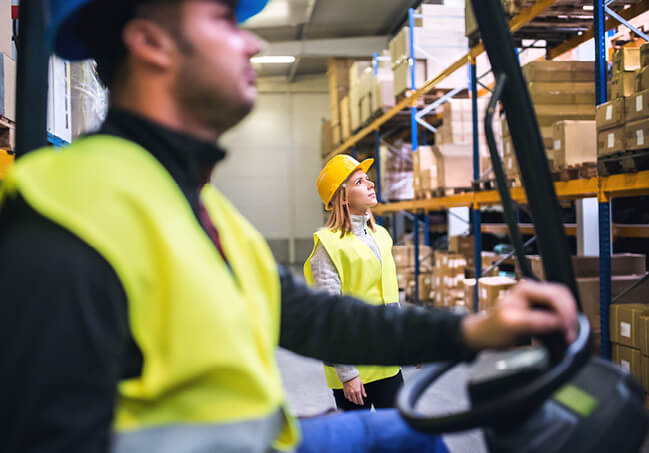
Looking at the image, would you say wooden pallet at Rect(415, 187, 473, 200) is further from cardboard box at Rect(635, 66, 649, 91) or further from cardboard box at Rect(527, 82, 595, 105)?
cardboard box at Rect(635, 66, 649, 91)

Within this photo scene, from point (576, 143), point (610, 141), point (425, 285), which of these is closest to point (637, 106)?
point (610, 141)

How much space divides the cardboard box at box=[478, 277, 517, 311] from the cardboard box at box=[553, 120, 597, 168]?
1562 mm

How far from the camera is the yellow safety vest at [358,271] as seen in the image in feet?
9.75

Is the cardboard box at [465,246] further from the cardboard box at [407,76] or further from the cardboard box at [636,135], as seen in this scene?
the cardboard box at [636,135]

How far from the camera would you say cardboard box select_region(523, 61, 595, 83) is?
5641 mm

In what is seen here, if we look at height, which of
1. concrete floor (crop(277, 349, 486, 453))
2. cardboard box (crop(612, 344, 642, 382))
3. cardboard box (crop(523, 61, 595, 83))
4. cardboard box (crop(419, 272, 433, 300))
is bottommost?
concrete floor (crop(277, 349, 486, 453))

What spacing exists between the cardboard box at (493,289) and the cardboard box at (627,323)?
172 cm

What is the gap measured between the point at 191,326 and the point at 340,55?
15123 mm

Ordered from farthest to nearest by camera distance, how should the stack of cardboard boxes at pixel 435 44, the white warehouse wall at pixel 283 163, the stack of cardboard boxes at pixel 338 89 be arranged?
1. the white warehouse wall at pixel 283 163
2. the stack of cardboard boxes at pixel 338 89
3. the stack of cardboard boxes at pixel 435 44

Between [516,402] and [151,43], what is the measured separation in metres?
0.81

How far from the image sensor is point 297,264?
64.3ft

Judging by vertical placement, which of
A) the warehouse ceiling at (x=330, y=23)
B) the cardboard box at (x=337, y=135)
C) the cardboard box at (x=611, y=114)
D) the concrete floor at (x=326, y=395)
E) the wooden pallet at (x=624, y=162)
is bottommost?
the concrete floor at (x=326, y=395)

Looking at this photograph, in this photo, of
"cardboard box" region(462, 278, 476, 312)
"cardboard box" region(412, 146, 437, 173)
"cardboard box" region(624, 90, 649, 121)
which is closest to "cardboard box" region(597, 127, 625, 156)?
"cardboard box" region(624, 90, 649, 121)

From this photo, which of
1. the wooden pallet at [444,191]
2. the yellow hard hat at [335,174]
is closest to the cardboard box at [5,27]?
the yellow hard hat at [335,174]
